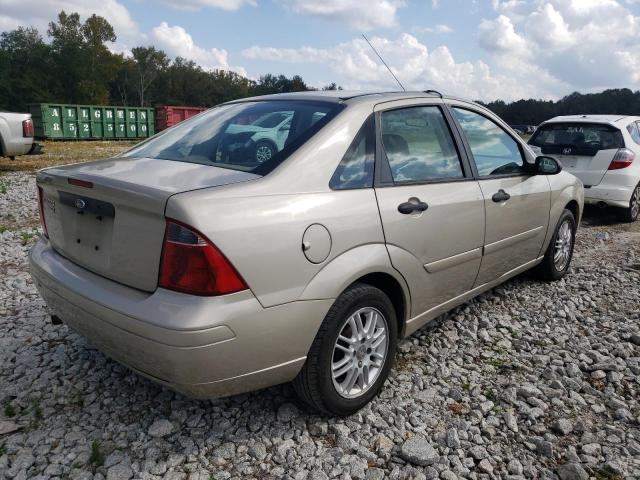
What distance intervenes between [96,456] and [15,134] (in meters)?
10.8

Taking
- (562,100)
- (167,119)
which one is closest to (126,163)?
(167,119)

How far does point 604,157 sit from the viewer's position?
7.42m

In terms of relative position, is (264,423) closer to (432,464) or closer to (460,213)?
(432,464)

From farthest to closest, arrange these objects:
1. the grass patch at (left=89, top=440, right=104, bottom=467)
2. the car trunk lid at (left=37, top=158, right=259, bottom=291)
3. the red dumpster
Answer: the red dumpster, the grass patch at (left=89, top=440, right=104, bottom=467), the car trunk lid at (left=37, top=158, right=259, bottom=291)

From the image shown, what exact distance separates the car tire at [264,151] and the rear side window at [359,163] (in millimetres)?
318

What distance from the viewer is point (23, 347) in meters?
3.37

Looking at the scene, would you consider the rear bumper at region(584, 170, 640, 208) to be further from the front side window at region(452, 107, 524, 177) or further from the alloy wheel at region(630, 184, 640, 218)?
the front side window at region(452, 107, 524, 177)

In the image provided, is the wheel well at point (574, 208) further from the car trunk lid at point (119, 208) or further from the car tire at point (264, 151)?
the car trunk lid at point (119, 208)

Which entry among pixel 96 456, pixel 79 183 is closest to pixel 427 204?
pixel 79 183

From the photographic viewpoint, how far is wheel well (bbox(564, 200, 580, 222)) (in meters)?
4.85

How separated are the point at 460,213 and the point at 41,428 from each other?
2.55 m

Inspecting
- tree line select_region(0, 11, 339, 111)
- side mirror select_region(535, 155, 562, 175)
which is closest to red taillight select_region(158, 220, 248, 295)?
side mirror select_region(535, 155, 562, 175)

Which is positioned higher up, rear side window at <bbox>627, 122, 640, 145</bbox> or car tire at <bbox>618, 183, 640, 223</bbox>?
rear side window at <bbox>627, 122, 640, 145</bbox>

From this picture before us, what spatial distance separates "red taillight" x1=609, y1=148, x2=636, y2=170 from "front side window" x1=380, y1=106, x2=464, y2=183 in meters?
5.26
